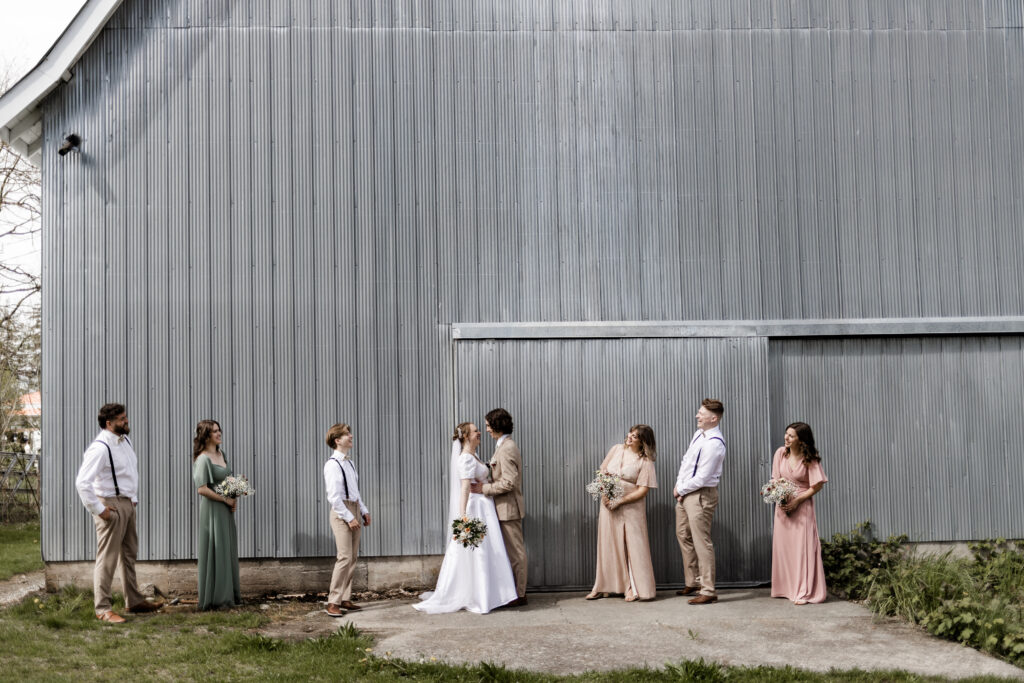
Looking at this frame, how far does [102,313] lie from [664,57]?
689cm

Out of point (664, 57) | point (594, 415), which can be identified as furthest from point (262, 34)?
point (594, 415)

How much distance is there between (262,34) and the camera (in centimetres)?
1098

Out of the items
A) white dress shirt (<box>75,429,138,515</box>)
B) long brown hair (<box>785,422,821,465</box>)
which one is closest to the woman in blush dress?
long brown hair (<box>785,422,821,465</box>)

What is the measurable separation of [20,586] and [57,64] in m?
5.85

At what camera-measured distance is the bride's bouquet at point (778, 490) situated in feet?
32.7

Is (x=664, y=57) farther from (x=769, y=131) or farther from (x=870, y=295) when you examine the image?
(x=870, y=295)

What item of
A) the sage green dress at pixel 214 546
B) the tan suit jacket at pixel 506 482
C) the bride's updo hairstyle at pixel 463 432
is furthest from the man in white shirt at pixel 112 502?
the tan suit jacket at pixel 506 482

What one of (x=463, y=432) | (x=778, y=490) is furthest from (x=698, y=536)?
(x=463, y=432)

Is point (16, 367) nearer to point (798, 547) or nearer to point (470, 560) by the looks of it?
point (470, 560)

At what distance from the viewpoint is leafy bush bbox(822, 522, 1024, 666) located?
8055 millimetres

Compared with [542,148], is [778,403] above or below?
below

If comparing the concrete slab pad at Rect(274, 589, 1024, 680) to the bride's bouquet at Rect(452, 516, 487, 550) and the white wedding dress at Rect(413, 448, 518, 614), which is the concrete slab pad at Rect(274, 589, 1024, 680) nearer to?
the white wedding dress at Rect(413, 448, 518, 614)

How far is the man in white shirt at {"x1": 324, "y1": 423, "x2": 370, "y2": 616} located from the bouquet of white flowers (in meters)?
4.16

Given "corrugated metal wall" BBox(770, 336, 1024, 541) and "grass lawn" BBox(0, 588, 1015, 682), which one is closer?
"grass lawn" BBox(0, 588, 1015, 682)
